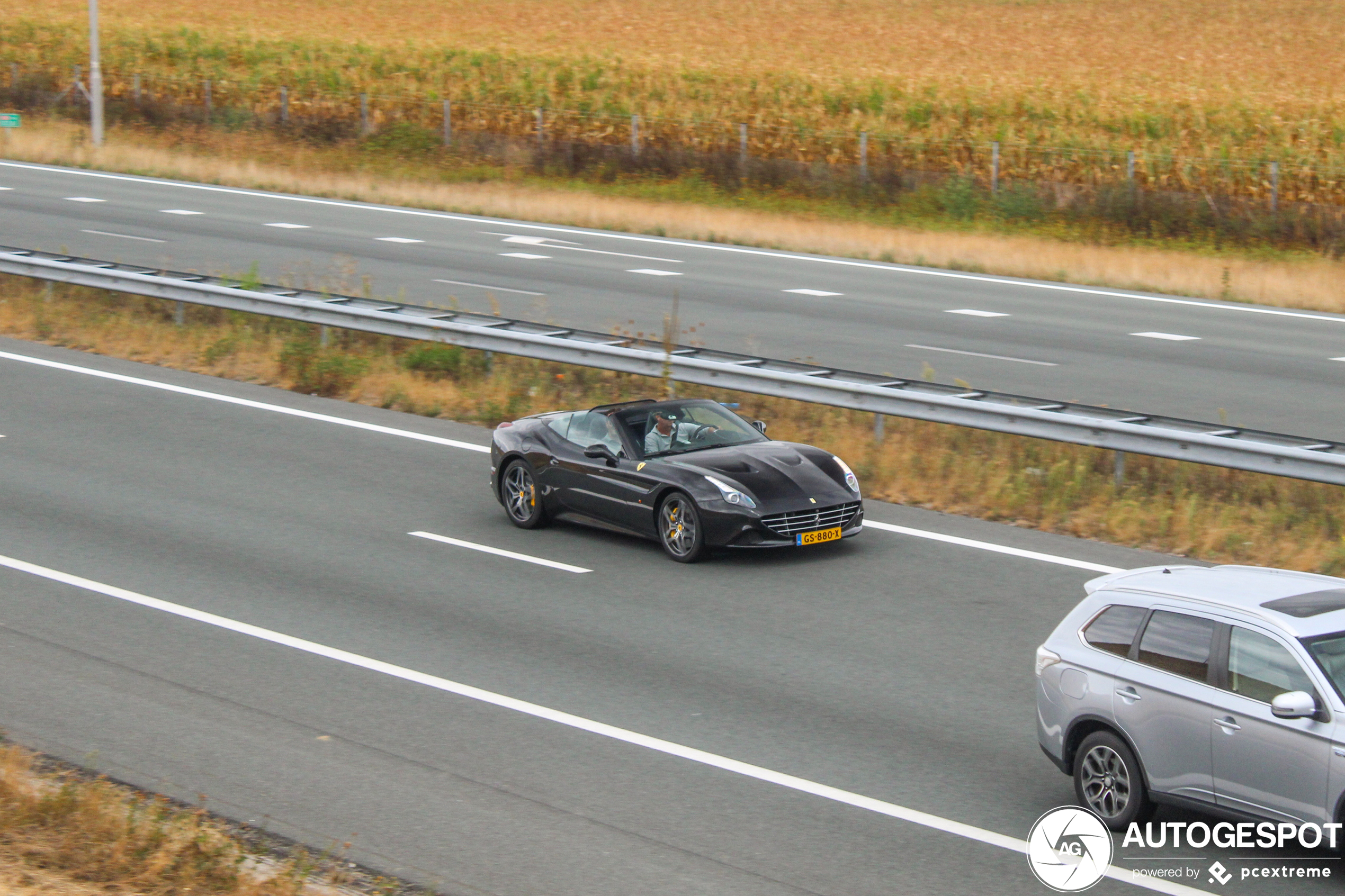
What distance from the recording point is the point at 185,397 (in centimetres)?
1938

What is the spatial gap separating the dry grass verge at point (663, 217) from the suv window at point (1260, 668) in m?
20.3

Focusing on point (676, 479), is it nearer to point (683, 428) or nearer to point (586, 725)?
point (683, 428)

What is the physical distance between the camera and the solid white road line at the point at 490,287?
85.0 ft

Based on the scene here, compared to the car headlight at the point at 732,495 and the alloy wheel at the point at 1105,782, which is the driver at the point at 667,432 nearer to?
the car headlight at the point at 732,495

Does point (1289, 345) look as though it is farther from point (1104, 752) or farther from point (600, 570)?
point (1104, 752)

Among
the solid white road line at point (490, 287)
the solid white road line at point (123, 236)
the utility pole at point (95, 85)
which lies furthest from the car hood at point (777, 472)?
the utility pole at point (95, 85)

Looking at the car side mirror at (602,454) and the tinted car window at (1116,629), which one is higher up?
the tinted car window at (1116,629)

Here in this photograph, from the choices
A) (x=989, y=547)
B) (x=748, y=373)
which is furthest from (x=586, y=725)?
(x=748, y=373)

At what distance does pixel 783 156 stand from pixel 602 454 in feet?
96.2

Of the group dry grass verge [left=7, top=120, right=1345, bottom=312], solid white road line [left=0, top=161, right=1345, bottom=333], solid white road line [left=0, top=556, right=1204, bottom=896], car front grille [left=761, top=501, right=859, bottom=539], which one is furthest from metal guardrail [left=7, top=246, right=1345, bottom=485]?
dry grass verge [left=7, top=120, right=1345, bottom=312]

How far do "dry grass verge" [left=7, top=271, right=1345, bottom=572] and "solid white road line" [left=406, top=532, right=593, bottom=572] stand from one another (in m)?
3.53

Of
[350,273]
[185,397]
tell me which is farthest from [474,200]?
[185,397]

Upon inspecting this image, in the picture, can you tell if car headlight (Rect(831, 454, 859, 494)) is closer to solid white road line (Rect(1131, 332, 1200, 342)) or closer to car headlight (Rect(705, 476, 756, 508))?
car headlight (Rect(705, 476, 756, 508))

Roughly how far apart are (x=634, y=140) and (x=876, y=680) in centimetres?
3362
